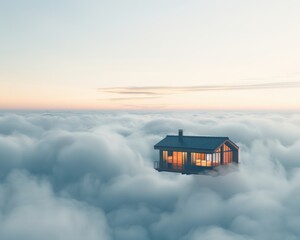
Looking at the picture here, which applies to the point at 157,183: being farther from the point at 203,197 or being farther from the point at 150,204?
the point at 203,197

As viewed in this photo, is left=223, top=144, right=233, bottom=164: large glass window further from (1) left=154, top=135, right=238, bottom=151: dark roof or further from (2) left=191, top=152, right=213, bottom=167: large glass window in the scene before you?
(2) left=191, top=152, right=213, bottom=167: large glass window

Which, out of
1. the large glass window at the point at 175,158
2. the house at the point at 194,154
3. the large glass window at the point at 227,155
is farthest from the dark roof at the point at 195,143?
the large glass window at the point at 227,155

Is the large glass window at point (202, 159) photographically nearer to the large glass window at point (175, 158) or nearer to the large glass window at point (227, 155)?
the large glass window at point (175, 158)

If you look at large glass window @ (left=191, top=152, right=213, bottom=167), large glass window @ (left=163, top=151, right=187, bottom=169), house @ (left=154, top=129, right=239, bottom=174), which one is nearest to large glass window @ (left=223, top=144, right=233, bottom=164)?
house @ (left=154, top=129, right=239, bottom=174)

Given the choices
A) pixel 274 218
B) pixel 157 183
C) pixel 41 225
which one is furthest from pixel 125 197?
pixel 274 218

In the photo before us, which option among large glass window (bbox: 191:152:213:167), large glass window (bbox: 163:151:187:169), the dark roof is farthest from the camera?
large glass window (bbox: 163:151:187:169)

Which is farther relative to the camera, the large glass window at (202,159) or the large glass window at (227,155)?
the large glass window at (227,155)

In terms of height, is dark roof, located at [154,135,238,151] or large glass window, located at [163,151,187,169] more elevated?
dark roof, located at [154,135,238,151]
